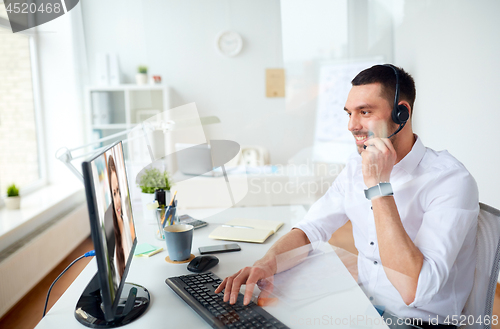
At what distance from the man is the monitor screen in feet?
0.72

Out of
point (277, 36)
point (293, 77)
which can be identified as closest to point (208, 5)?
point (277, 36)

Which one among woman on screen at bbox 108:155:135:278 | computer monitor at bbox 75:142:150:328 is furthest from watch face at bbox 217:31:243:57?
woman on screen at bbox 108:155:135:278

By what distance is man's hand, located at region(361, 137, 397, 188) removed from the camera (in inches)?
30.6

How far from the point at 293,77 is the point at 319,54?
17 centimetres

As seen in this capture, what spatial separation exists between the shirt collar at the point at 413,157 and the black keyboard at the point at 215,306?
0.48 metres

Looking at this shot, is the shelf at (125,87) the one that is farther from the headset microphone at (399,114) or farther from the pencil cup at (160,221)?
the headset microphone at (399,114)

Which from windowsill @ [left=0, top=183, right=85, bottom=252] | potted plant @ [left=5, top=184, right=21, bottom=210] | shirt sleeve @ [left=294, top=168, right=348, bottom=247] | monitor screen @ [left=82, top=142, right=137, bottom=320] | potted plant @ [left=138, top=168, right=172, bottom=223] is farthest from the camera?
potted plant @ [left=5, top=184, right=21, bottom=210]

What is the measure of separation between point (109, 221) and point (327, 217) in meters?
0.67

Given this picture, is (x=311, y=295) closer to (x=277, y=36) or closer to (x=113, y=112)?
(x=277, y=36)

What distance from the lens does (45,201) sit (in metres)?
2.39

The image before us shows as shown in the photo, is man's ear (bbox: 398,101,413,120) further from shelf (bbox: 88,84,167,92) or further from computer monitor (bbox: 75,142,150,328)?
shelf (bbox: 88,84,167,92)

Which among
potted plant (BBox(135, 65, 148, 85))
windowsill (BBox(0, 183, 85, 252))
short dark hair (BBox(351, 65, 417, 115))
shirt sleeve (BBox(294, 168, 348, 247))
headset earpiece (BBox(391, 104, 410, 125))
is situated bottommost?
windowsill (BBox(0, 183, 85, 252))

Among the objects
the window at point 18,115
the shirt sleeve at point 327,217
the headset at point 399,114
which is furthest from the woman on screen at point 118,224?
the window at point 18,115

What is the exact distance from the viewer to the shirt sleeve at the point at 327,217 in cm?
106
